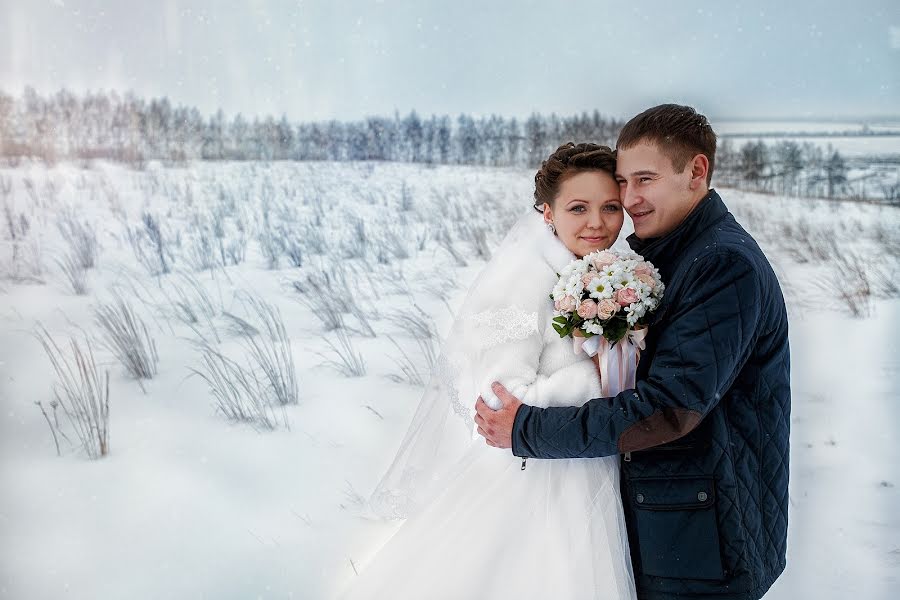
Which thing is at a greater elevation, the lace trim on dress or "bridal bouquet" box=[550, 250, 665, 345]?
"bridal bouquet" box=[550, 250, 665, 345]

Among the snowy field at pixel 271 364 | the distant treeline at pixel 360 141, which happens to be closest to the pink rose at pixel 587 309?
the snowy field at pixel 271 364

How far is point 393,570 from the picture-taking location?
1.68 m

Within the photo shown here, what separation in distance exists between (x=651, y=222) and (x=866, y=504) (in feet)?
6.05

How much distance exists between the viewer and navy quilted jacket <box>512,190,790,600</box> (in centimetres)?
127

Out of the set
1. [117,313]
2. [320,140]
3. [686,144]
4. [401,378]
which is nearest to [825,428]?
[401,378]

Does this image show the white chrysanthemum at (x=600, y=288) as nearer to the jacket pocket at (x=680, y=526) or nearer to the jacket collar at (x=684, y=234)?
the jacket collar at (x=684, y=234)

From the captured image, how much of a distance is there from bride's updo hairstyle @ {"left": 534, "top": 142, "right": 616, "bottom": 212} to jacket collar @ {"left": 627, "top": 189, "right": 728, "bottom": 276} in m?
0.22

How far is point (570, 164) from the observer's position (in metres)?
1.64

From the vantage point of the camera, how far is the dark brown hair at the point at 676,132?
145 centimetres

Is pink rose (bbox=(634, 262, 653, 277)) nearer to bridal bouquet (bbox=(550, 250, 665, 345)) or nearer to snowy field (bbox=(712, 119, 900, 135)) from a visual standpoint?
bridal bouquet (bbox=(550, 250, 665, 345))

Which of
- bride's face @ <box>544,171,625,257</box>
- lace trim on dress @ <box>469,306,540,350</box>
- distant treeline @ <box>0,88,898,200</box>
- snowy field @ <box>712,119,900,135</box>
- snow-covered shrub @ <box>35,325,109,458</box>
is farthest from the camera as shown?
distant treeline @ <box>0,88,898,200</box>

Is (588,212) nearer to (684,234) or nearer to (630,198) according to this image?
(630,198)

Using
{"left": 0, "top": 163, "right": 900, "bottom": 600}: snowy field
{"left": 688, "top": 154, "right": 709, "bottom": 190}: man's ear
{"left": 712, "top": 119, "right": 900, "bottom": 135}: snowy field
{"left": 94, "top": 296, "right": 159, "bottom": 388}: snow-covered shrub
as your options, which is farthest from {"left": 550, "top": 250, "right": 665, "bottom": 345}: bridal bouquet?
{"left": 712, "top": 119, "right": 900, "bottom": 135}: snowy field

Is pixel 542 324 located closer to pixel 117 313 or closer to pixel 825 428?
pixel 825 428
